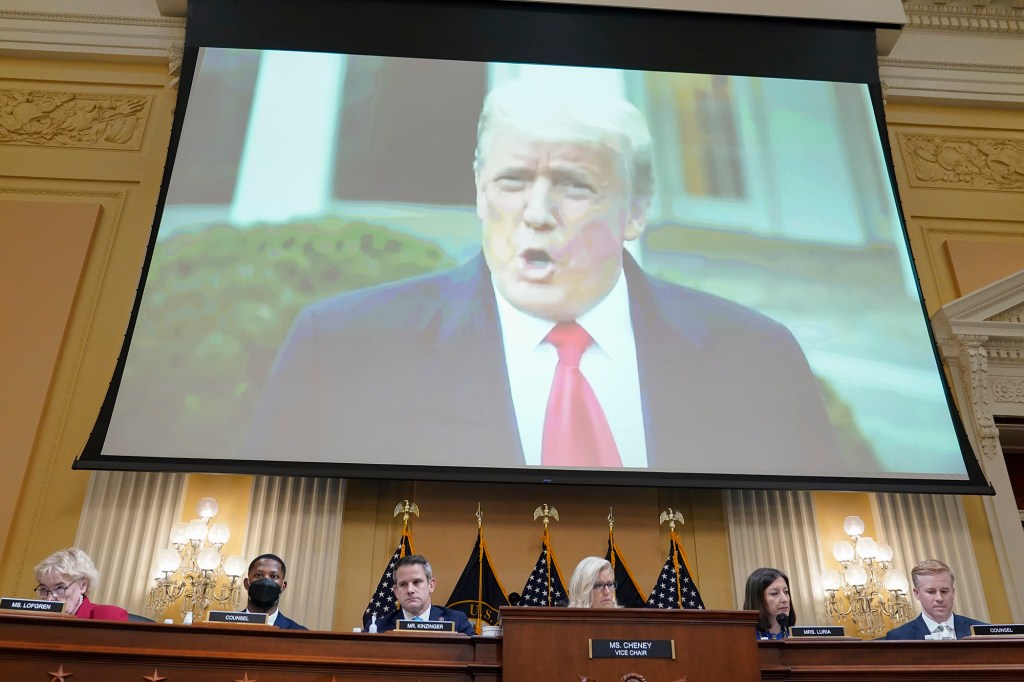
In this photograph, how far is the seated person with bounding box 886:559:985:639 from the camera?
4.51 m

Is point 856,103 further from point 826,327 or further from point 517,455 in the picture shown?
point 517,455

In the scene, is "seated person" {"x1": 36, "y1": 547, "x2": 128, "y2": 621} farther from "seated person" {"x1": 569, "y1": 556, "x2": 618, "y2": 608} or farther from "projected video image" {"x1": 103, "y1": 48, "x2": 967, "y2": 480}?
"seated person" {"x1": 569, "y1": 556, "x2": 618, "y2": 608}

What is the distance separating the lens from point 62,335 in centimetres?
639

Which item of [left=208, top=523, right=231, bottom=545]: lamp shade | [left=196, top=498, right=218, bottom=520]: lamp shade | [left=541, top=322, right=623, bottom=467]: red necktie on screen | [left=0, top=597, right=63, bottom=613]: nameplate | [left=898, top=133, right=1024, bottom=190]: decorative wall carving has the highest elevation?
[left=898, top=133, right=1024, bottom=190]: decorative wall carving

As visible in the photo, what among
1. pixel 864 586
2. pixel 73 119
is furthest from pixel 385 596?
pixel 73 119

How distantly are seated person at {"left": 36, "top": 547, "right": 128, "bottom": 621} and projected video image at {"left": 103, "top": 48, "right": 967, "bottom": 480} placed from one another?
137 cm

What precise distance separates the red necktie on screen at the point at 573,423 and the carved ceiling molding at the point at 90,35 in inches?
164

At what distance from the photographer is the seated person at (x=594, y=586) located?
4.32 m

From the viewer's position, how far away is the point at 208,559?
539cm

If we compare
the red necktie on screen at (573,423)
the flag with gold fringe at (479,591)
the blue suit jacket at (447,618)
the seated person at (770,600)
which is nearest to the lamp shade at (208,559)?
the blue suit jacket at (447,618)

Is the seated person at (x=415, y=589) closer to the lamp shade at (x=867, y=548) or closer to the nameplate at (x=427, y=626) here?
the nameplate at (x=427, y=626)

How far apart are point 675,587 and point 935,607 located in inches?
60.9

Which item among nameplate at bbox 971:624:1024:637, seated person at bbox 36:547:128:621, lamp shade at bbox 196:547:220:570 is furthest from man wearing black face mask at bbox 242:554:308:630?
nameplate at bbox 971:624:1024:637

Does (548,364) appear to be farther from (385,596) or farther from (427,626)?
(427,626)
